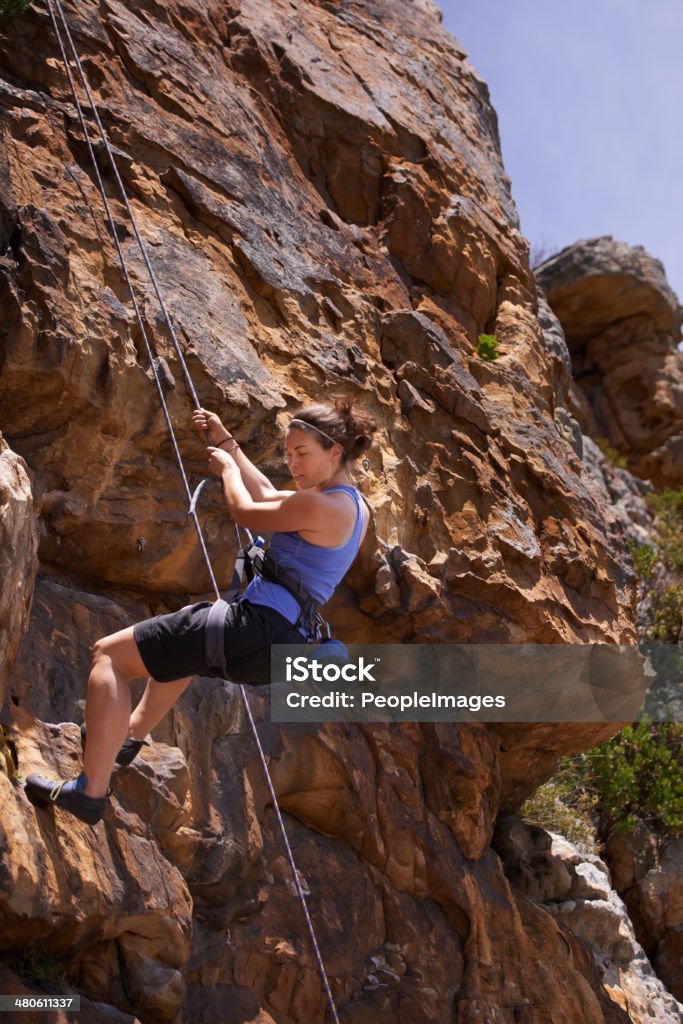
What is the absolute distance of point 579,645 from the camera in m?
9.16

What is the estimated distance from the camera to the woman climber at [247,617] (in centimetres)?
469

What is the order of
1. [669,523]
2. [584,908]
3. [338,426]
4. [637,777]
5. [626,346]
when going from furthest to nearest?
1. [626,346]
2. [669,523]
3. [637,777]
4. [584,908]
5. [338,426]

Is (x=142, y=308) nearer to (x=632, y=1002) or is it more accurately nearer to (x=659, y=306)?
(x=632, y=1002)

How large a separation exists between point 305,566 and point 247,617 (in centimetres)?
37

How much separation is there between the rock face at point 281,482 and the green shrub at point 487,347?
22 cm

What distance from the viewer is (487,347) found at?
34.4 ft

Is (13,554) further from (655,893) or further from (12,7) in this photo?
(655,893)

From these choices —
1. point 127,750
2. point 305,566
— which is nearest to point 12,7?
point 305,566

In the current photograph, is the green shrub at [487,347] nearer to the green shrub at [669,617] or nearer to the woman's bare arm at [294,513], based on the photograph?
the woman's bare arm at [294,513]

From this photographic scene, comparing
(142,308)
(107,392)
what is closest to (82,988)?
(107,392)

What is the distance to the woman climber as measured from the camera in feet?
15.4

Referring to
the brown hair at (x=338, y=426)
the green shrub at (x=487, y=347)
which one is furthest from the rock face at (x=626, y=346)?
the brown hair at (x=338, y=426)

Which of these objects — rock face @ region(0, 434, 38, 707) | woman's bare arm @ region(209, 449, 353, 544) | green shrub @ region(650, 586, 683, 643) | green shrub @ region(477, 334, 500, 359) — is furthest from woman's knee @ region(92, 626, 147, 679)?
green shrub @ region(650, 586, 683, 643)

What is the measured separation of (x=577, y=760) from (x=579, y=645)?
20.5 feet
